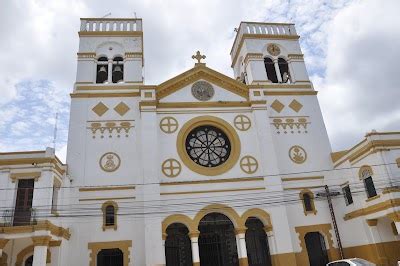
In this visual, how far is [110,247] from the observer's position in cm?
1836

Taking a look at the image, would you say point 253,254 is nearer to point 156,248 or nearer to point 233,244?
point 233,244

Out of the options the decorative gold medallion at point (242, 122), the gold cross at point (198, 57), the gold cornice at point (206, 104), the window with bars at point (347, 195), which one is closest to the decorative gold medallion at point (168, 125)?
the gold cornice at point (206, 104)

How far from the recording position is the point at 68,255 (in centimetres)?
1791

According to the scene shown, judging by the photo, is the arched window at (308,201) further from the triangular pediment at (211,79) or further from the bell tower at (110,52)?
the bell tower at (110,52)

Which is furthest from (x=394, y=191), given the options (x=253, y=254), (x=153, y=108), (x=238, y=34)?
(x=238, y=34)

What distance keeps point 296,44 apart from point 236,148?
10.3 m

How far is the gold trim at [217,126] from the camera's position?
20.5 metres

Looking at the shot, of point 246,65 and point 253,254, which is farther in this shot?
point 246,65

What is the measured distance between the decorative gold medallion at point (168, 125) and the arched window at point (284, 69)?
9.22 meters

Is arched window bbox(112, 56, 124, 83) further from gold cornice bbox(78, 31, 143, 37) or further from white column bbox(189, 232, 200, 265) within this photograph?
white column bbox(189, 232, 200, 265)

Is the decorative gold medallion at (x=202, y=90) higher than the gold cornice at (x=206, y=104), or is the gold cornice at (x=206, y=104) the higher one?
the decorative gold medallion at (x=202, y=90)

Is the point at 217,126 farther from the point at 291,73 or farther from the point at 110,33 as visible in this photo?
the point at 110,33

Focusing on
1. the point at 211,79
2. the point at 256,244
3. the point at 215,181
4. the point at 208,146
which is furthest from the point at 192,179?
the point at 211,79

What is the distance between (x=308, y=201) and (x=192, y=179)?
7.10m
